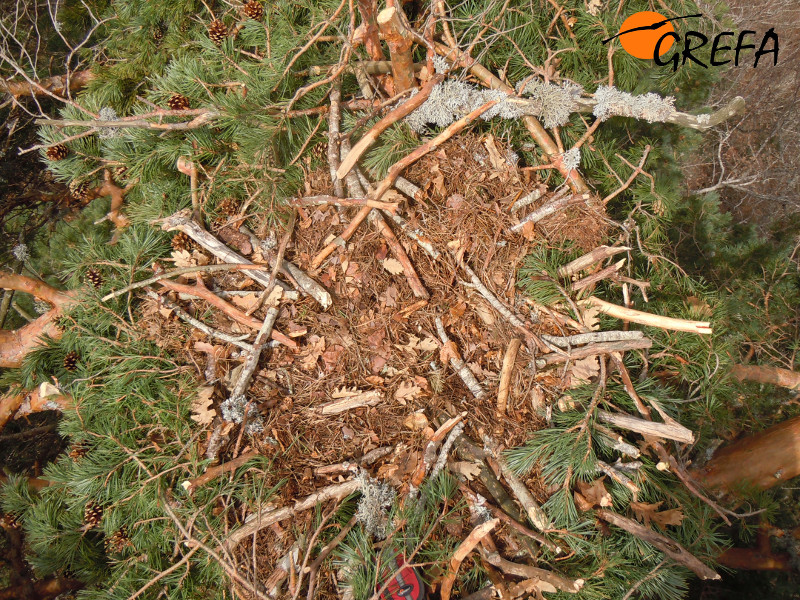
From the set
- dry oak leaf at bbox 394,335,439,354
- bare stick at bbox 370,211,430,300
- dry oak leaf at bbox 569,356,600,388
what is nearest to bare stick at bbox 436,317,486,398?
dry oak leaf at bbox 394,335,439,354

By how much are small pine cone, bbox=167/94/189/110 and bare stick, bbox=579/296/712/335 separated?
201 centimetres

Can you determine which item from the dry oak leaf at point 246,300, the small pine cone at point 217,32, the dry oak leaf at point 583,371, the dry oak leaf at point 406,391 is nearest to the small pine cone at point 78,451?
the dry oak leaf at point 246,300

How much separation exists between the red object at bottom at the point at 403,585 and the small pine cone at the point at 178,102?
2.14 m

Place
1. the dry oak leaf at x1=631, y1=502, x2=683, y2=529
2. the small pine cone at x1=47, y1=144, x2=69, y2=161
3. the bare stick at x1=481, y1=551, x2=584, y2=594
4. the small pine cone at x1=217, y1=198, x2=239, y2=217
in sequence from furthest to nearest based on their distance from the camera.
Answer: the small pine cone at x1=47, y1=144, x2=69, y2=161 < the small pine cone at x1=217, y1=198, x2=239, y2=217 < the dry oak leaf at x1=631, y1=502, x2=683, y2=529 < the bare stick at x1=481, y1=551, x2=584, y2=594

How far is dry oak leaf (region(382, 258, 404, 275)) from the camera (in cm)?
207

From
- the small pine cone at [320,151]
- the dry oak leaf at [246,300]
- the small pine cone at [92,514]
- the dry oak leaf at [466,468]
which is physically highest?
the small pine cone at [320,151]

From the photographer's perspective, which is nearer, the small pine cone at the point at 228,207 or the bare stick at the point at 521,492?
the bare stick at the point at 521,492

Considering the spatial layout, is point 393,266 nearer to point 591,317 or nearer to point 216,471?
point 591,317

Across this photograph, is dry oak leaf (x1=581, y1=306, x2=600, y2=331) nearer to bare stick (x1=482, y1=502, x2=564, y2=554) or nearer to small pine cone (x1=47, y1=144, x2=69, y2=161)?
bare stick (x1=482, y1=502, x2=564, y2=554)

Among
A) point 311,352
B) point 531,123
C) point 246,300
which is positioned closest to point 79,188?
point 246,300

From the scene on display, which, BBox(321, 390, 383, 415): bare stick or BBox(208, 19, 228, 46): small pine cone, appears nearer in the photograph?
BBox(321, 390, 383, 415): bare stick

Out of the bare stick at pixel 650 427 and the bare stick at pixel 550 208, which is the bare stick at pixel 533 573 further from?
the bare stick at pixel 550 208

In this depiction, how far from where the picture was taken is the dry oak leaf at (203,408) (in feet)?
6.43

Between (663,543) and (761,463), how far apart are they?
113 centimetres
